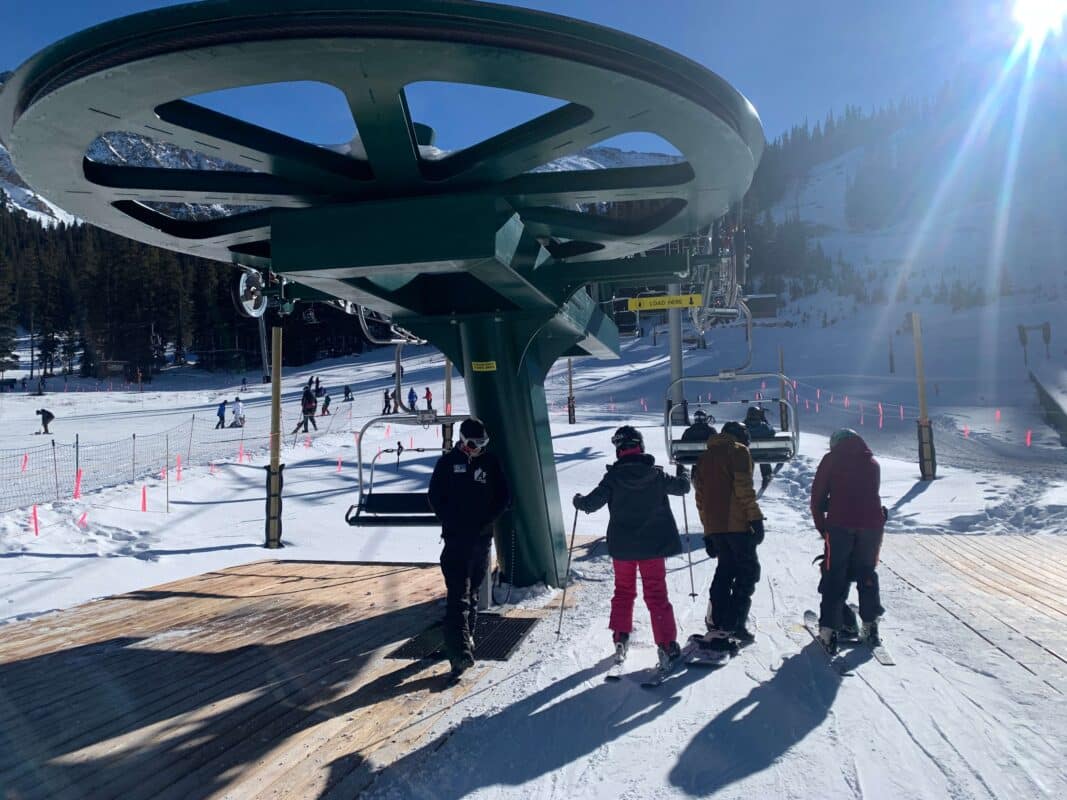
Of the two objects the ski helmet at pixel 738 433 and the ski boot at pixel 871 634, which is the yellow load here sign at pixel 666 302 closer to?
the ski helmet at pixel 738 433

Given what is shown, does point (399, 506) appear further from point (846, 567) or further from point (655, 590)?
point (846, 567)

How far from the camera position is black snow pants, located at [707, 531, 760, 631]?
16.5 feet

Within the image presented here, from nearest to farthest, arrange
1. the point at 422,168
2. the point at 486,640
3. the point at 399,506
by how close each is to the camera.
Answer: the point at 422,168 < the point at 486,640 < the point at 399,506

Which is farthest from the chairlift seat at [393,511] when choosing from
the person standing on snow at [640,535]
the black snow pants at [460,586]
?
the person standing on snow at [640,535]

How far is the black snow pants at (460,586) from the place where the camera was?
4.61 meters

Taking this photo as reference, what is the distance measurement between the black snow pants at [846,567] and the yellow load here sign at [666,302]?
9.97 feet

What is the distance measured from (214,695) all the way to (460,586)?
1568mm

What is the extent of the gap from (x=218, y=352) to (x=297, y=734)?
2653 inches

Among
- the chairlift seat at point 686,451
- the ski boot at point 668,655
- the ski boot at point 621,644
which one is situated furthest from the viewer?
the chairlift seat at point 686,451

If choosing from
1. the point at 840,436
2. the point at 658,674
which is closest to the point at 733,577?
the point at 658,674

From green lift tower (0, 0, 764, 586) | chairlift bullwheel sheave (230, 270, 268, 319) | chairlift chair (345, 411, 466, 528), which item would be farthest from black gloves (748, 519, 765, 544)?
chairlift bullwheel sheave (230, 270, 268, 319)

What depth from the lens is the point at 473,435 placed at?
494 cm

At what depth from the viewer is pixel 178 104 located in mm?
3750

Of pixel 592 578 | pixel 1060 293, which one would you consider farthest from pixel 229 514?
pixel 1060 293
